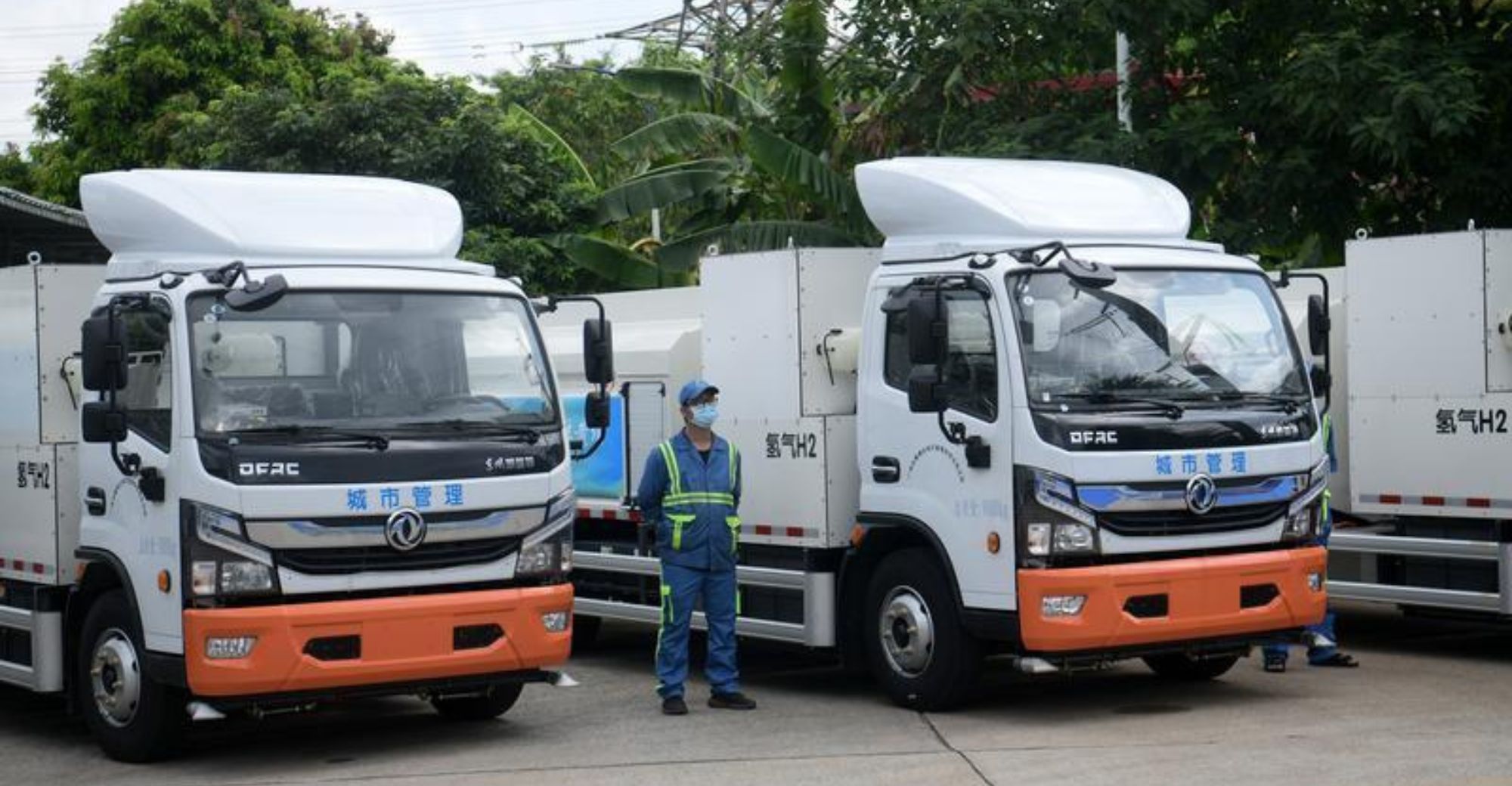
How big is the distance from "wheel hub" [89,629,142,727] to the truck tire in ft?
13.3

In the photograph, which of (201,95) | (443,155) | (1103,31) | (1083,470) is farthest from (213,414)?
(201,95)

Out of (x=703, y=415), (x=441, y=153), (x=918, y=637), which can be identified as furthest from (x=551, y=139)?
(x=918, y=637)

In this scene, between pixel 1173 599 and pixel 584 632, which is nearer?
pixel 1173 599

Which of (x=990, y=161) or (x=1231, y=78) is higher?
(x=1231, y=78)

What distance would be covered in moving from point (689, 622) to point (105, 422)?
3.51 metres

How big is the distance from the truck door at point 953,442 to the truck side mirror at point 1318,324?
92.7 inches

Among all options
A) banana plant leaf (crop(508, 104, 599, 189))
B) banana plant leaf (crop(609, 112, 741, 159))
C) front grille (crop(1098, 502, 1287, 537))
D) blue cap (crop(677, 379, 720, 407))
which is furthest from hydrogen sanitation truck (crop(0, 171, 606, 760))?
banana plant leaf (crop(508, 104, 599, 189))

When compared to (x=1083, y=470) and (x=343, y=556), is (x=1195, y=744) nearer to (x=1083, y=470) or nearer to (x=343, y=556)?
(x=1083, y=470)

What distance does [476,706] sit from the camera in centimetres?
1209

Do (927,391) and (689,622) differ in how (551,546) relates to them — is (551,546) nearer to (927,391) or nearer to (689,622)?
(689,622)

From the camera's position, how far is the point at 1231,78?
19609mm

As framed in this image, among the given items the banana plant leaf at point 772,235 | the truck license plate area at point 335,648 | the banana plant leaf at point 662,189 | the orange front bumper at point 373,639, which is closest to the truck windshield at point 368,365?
the orange front bumper at point 373,639

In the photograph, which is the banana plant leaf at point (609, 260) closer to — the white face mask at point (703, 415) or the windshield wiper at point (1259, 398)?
the white face mask at point (703, 415)

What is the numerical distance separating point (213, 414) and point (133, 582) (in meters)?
1.03
